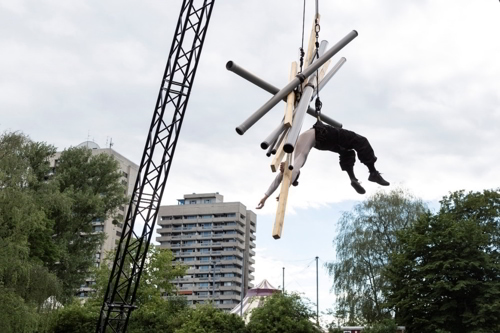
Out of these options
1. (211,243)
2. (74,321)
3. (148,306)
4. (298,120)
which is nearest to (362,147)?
(298,120)

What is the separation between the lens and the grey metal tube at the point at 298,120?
5.08m

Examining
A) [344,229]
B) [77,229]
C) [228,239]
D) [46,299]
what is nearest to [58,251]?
[77,229]

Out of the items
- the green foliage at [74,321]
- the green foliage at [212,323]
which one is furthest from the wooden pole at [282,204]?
the green foliage at [74,321]

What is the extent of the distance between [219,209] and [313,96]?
341 ft

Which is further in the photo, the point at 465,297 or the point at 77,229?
the point at 77,229

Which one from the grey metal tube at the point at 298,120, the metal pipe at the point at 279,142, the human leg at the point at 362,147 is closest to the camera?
the grey metal tube at the point at 298,120

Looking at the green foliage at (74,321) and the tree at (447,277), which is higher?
the tree at (447,277)

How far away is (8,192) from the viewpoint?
2000 centimetres

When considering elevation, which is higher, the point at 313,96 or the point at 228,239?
the point at 228,239

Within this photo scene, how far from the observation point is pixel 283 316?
79.0 ft

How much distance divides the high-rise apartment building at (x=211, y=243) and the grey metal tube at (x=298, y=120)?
9915 centimetres

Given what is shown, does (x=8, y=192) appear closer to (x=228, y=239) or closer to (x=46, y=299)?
(x=46, y=299)

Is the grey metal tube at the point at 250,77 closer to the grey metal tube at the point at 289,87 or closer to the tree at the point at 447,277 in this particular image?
the grey metal tube at the point at 289,87

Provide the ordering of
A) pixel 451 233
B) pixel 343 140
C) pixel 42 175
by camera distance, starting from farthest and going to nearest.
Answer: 1. pixel 42 175
2. pixel 451 233
3. pixel 343 140
